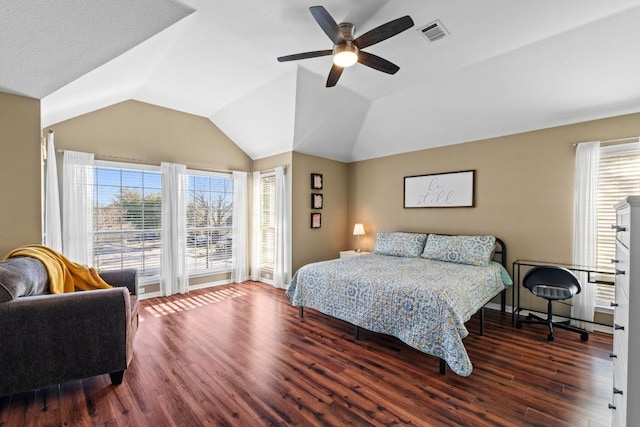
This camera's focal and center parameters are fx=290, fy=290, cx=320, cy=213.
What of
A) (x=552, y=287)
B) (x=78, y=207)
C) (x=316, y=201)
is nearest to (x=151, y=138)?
(x=78, y=207)

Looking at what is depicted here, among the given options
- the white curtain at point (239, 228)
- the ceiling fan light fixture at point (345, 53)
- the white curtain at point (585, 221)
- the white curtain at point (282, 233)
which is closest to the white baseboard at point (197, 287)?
the white curtain at point (239, 228)

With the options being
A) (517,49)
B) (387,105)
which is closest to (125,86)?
(387,105)

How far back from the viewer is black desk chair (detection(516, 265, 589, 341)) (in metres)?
3.07

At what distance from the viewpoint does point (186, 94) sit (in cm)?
412

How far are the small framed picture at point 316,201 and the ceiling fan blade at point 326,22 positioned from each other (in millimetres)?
3162

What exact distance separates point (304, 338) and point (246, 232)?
297 cm

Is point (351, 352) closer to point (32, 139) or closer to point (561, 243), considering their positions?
point (561, 243)

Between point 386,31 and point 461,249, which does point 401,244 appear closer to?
point 461,249

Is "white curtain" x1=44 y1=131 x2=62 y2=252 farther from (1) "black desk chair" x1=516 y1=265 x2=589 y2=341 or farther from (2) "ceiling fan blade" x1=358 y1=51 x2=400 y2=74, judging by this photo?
(1) "black desk chair" x1=516 y1=265 x2=589 y2=341

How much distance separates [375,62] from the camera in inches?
102

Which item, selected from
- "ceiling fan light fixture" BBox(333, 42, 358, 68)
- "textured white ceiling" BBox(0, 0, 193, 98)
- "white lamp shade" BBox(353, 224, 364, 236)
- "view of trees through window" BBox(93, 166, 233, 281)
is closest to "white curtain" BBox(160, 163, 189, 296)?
"view of trees through window" BBox(93, 166, 233, 281)

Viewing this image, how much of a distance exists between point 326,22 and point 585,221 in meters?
3.57

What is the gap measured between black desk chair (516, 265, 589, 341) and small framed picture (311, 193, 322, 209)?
10.7 ft

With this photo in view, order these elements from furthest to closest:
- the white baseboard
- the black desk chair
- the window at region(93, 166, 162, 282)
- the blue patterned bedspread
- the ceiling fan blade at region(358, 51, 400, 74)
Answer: the white baseboard, the window at region(93, 166, 162, 282), the black desk chair, the ceiling fan blade at region(358, 51, 400, 74), the blue patterned bedspread
